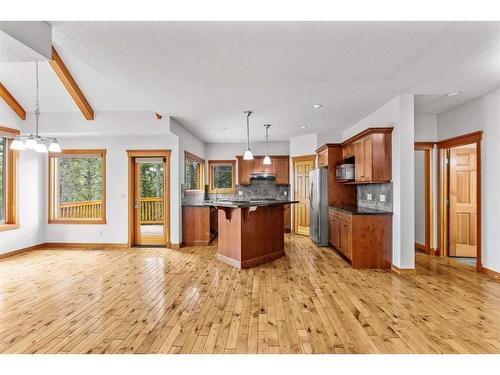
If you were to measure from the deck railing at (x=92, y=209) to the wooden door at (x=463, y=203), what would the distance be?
607 centimetres

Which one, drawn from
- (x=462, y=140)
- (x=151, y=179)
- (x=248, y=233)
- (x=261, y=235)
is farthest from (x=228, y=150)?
(x=462, y=140)

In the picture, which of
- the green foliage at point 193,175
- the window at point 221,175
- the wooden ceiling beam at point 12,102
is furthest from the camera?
the window at point 221,175

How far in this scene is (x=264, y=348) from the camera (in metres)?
2.16

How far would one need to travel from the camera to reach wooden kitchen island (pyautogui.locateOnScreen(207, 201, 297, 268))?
4.43 meters

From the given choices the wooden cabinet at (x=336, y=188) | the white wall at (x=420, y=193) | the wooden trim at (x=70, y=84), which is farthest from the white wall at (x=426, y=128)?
the wooden trim at (x=70, y=84)

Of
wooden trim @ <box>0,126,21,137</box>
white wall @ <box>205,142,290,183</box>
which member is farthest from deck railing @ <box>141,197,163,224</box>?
white wall @ <box>205,142,290,183</box>

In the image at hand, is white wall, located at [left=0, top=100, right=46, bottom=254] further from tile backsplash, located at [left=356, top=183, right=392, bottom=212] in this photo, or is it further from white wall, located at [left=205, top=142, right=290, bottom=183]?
tile backsplash, located at [left=356, top=183, right=392, bottom=212]

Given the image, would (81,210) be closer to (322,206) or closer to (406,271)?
(322,206)

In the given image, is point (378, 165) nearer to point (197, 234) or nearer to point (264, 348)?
point (264, 348)

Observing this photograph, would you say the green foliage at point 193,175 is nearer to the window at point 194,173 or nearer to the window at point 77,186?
the window at point 194,173

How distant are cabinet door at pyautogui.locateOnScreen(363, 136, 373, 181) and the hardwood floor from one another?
5.15ft

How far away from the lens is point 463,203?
5.08m

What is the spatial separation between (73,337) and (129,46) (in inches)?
109

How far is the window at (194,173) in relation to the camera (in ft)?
23.6
